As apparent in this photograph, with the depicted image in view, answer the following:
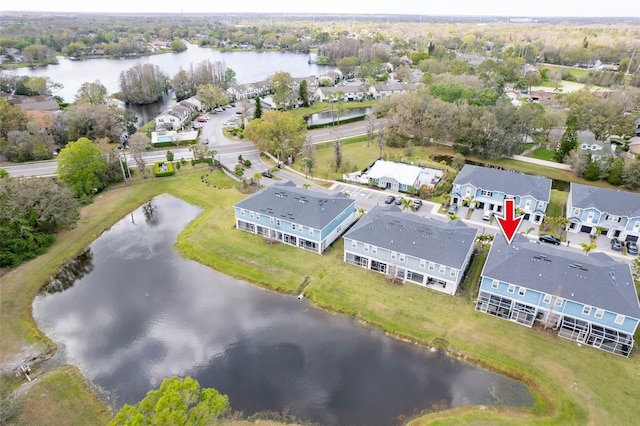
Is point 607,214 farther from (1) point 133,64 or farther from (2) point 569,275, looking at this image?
(1) point 133,64

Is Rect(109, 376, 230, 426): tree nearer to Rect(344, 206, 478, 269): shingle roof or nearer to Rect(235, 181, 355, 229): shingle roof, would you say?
Rect(344, 206, 478, 269): shingle roof

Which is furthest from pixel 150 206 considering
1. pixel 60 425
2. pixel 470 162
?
pixel 470 162

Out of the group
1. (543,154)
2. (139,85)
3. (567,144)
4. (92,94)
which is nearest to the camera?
(567,144)

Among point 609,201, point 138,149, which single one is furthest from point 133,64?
point 609,201

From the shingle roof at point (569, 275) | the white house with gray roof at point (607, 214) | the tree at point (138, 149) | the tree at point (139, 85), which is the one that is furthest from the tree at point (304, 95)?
the shingle roof at point (569, 275)

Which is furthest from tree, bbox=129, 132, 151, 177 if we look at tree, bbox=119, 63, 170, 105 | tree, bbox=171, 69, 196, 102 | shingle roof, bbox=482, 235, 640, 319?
tree, bbox=171, 69, 196, 102

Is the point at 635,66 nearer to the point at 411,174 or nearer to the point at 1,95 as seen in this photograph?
the point at 411,174
